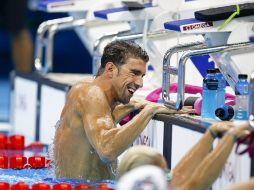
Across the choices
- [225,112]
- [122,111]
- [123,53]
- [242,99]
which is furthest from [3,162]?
[242,99]

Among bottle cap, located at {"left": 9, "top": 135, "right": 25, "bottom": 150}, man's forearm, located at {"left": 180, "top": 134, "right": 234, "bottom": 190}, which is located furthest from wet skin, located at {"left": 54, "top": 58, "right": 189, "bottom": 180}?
bottle cap, located at {"left": 9, "top": 135, "right": 25, "bottom": 150}

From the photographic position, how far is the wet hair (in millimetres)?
4715

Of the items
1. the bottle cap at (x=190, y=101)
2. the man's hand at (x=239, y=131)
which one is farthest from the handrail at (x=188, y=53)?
the man's hand at (x=239, y=131)

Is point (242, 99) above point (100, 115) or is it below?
above

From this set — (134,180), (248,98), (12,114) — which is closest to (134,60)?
(248,98)

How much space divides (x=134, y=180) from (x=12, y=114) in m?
6.65

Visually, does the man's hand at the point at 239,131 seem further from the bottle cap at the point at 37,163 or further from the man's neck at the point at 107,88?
the bottle cap at the point at 37,163

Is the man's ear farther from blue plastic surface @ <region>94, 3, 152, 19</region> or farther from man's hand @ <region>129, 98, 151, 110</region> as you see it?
blue plastic surface @ <region>94, 3, 152, 19</region>

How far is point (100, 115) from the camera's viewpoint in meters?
6.12

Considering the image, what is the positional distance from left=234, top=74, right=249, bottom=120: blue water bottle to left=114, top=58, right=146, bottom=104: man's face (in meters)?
0.58

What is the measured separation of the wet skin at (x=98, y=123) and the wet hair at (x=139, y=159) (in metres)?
1.19

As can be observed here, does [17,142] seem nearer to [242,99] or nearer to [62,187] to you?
[62,187]

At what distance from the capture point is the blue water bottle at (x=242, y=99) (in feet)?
19.5

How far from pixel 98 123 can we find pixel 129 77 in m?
0.34
